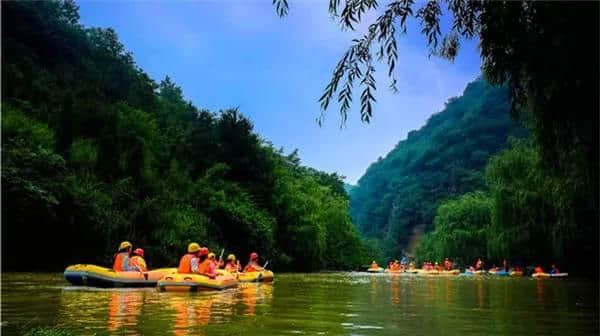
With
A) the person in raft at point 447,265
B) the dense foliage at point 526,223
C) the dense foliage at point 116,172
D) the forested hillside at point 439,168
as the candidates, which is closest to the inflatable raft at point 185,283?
the dense foliage at point 116,172

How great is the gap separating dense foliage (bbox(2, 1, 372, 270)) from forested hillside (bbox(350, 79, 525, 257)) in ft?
119

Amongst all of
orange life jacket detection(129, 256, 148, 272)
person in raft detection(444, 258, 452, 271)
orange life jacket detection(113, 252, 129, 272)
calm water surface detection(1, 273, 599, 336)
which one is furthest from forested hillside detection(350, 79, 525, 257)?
calm water surface detection(1, 273, 599, 336)

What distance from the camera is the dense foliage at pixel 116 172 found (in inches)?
955

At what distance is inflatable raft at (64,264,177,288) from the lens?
15.7 metres

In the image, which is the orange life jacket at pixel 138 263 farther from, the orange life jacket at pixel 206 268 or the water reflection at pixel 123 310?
the water reflection at pixel 123 310

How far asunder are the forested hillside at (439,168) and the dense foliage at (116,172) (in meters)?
36.3

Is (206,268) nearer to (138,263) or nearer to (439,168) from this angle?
(138,263)

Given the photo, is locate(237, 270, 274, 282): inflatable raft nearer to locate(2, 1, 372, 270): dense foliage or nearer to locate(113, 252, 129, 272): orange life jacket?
locate(113, 252, 129, 272): orange life jacket

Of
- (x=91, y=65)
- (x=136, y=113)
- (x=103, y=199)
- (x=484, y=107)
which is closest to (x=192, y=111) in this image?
(x=91, y=65)

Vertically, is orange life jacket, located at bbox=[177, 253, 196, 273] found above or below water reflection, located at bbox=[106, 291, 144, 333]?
above

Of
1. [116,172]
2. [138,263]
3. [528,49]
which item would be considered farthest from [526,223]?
[528,49]

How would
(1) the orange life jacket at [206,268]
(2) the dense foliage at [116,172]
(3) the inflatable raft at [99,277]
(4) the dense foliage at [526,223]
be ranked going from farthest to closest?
(4) the dense foliage at [526,223] → (2) the dense foliage at [116,172] → (1) the orange life jacket at [206,268] → (3) the inflatable raft at [99,277]

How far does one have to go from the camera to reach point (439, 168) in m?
93.0

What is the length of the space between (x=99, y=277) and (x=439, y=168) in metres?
80.9
